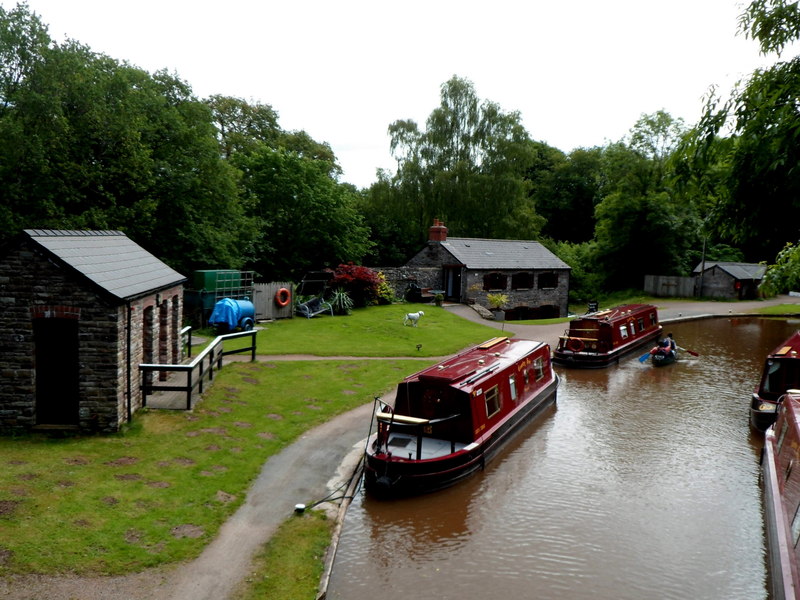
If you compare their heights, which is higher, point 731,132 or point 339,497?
point 731,132

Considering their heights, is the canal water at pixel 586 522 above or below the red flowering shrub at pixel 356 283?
below

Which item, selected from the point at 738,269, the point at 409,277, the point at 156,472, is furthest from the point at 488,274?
the point at 156,472

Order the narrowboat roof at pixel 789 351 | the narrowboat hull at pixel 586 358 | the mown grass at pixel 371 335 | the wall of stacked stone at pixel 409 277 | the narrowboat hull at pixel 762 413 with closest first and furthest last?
1. the narrowboat hull at pixel 762 413
2. the narrowboat roof at pixel 789 351
3. the mown grass at pixel 371 335
4. the narrowboat hull at pixel 586 358
5. the wall of stacked stone at pixel 409 277

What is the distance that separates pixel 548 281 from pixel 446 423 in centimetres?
2851

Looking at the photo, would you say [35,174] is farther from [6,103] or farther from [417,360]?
[417,360]

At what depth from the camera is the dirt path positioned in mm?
7508

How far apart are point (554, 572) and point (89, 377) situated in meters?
9.18

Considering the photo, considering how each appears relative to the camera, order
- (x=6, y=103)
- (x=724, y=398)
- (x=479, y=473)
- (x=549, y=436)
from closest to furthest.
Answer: (x=479, y=473), (x=549, y=436), (x=724, y=398), (x=6, y=103)

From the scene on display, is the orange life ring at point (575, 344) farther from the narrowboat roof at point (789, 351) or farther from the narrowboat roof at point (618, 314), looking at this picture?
the narrowboat roof at point (789, 351)

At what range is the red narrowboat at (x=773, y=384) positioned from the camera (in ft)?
51.3

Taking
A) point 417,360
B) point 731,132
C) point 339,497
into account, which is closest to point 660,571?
point 339,497

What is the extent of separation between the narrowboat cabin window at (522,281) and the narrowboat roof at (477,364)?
19.9m

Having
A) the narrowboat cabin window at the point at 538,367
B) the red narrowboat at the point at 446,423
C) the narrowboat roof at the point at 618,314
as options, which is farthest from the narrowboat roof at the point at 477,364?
the narrowboat roof at the point at 618,314

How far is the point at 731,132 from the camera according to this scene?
905 centimetres
